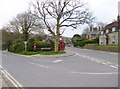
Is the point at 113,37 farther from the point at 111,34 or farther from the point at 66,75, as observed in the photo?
the point at 66,75

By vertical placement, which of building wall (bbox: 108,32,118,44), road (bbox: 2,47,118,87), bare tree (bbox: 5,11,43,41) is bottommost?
road (bbox: 2,47,118,87)

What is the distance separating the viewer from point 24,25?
7500 cm

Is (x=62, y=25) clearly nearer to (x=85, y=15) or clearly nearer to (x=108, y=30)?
(x=85, y=15)

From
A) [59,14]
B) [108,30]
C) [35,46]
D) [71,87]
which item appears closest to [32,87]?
[71,87]

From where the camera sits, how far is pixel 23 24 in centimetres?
7569

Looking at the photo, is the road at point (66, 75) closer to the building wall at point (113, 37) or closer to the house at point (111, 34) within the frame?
the building wall at point (113, 37)

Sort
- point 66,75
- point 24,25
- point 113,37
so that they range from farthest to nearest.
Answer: point 24,25, point 113,37, point 66,75

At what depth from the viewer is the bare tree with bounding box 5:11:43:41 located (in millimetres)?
73613

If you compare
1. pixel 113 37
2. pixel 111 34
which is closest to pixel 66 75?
pixel 113 37

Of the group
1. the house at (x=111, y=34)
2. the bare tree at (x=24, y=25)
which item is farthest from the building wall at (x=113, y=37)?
the bare tree at (x=24, y=25)

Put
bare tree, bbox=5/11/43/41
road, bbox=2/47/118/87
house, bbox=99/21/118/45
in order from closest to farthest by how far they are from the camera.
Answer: road, bbox=2/47/118/87
house, bbox=99/21/118/45
bare tree, bbox=5/11/43/41

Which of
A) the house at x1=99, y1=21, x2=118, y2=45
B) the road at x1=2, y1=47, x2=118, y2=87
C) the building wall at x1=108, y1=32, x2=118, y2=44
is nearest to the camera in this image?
the road at x1=2, y1=47, x2=118, y2=87

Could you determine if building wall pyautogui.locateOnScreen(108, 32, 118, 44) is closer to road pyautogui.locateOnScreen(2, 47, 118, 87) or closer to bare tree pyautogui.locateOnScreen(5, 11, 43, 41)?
bare tree pyautogui.locateOnScreen(5, 11, 43, 41)

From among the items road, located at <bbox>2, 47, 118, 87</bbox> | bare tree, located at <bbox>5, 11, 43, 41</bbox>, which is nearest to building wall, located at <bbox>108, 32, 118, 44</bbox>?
bare tree, located at <bbox>5, 11, 43, 41</bbox>
